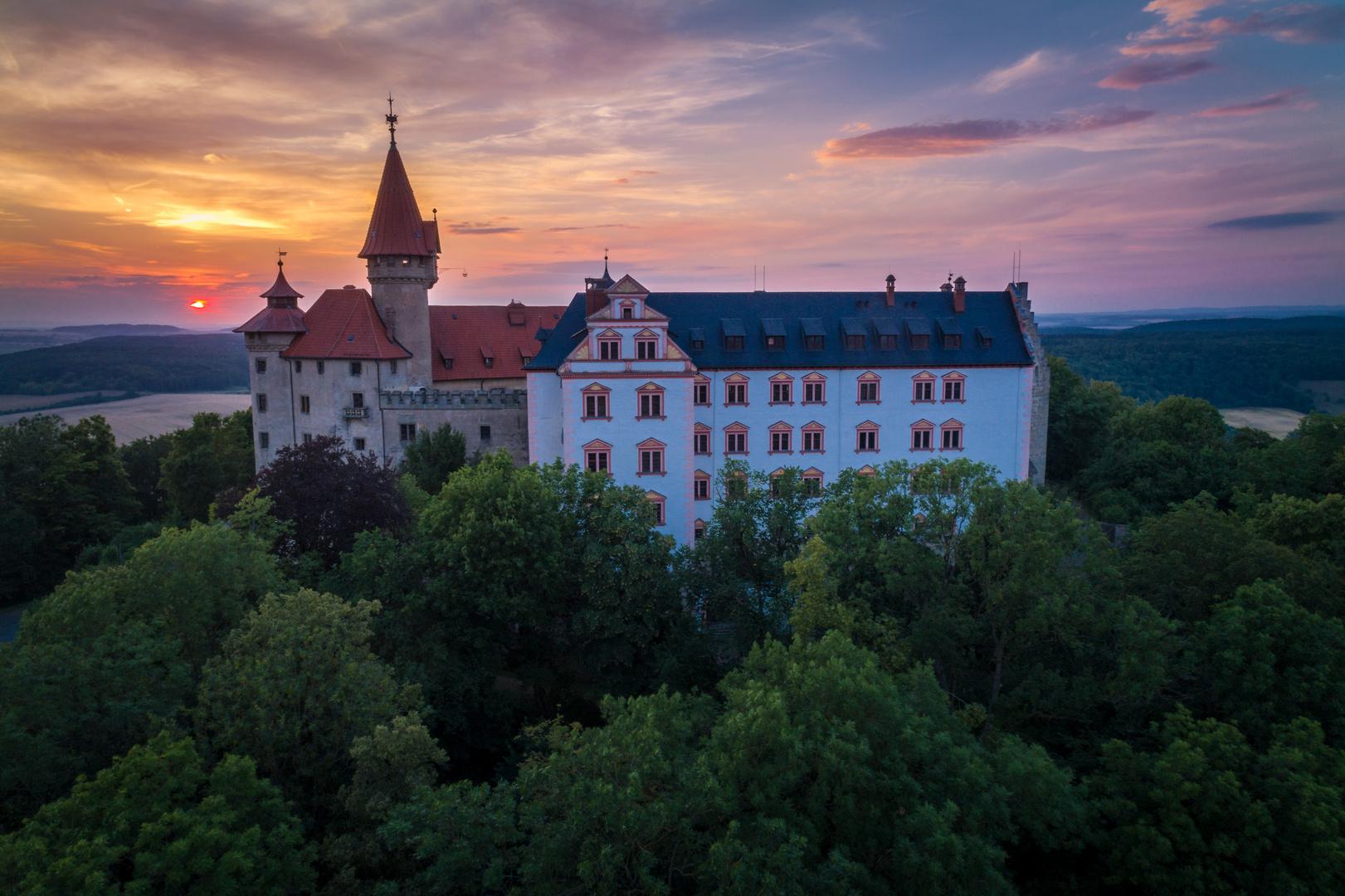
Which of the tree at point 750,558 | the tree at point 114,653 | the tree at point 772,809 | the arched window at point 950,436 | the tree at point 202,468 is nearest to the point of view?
the tree at point 772,809

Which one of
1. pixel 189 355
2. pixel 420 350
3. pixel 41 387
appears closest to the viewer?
pixel 420 350

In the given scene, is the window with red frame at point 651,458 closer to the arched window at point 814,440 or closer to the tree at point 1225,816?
the arched window at point 814,440

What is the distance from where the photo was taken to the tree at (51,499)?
54875 millimetres

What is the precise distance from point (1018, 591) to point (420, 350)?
45439 millimetres

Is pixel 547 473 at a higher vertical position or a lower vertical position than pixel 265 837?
higher

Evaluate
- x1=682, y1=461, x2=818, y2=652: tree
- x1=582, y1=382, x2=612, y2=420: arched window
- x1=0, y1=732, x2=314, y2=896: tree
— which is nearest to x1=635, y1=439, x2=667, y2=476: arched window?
x1=582, y1=382, x2=612, y2=420: arched window

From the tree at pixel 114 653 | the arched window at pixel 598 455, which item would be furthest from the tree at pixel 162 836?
the arched window at pixel 598 455

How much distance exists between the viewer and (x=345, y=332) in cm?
5644

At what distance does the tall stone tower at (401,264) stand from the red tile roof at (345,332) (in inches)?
37.9

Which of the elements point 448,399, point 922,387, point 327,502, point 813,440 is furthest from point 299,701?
point 922,387

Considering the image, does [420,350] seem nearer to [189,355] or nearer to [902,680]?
[902,680]

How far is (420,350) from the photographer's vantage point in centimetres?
5809

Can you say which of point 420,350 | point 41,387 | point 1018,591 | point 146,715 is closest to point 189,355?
point 41,387

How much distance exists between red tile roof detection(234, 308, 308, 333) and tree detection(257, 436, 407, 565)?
22.5 m
